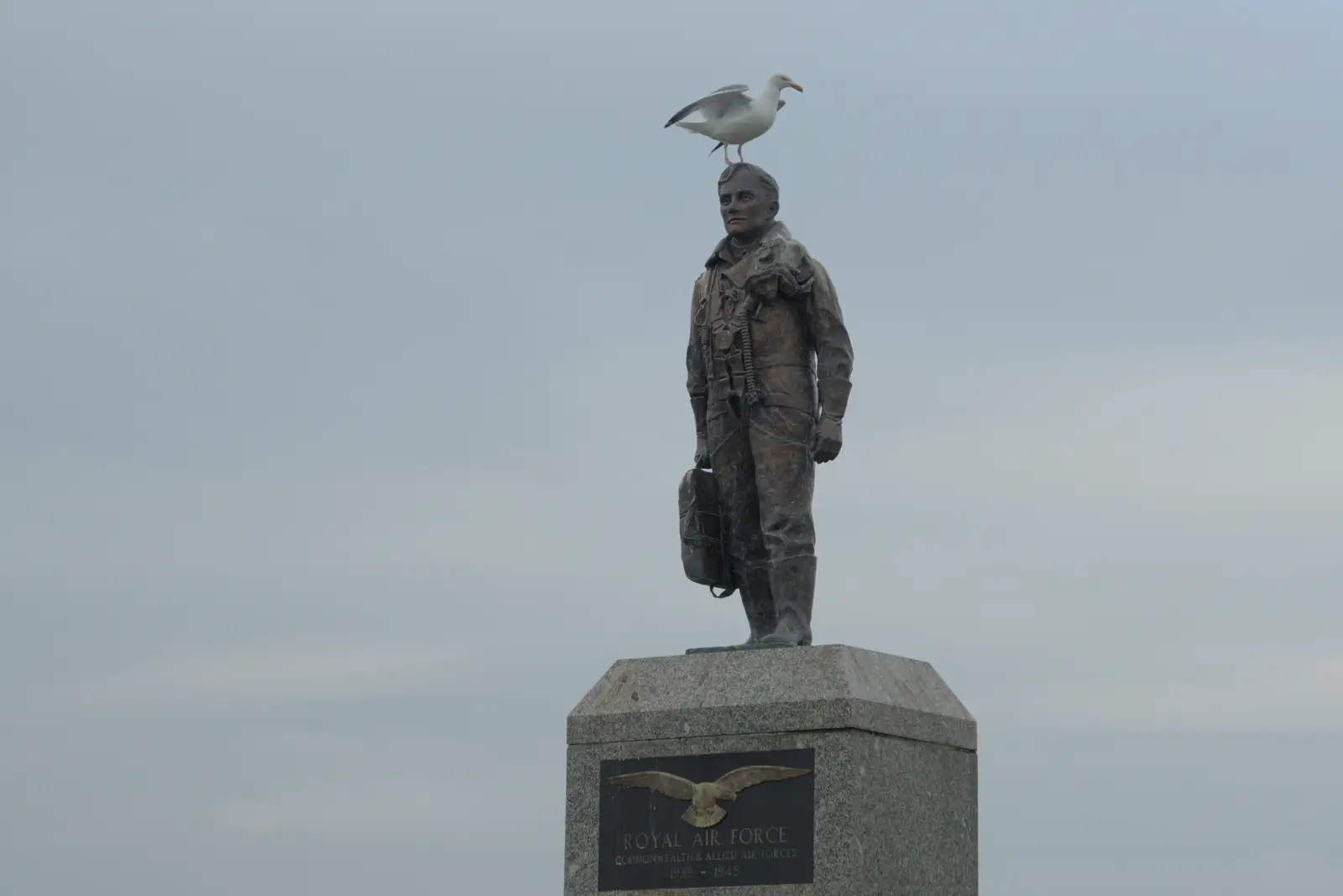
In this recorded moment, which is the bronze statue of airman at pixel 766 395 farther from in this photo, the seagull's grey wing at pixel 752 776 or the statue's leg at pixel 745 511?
the seagull's grey wing at pixel 752 776

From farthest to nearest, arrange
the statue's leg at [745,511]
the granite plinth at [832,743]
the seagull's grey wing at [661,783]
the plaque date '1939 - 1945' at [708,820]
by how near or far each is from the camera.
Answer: the statue's leg at [745,511]
the seagull's grey wing at [661,783]
the plaque date '1939 - 1945' at [708,820]
the granite plinth at [832,743]

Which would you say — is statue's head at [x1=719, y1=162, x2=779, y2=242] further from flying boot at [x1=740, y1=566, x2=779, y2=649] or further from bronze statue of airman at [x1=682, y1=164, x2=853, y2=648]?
flying boot at [x1=740, y1=566, x2=779, y2=649]

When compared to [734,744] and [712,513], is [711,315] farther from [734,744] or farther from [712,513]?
[734,744]

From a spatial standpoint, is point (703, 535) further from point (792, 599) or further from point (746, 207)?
point (746, 207)

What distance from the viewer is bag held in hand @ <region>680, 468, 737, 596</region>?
45.0 ft

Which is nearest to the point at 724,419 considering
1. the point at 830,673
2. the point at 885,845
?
the point at 830,673

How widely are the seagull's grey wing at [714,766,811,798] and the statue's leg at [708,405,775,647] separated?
1.15 meters

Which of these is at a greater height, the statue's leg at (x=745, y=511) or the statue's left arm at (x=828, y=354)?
the statue's left arm at (x=828, y=354)

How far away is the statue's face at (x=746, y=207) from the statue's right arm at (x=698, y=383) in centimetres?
42

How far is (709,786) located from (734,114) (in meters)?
3.96

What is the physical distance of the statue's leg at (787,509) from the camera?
13.2 meters

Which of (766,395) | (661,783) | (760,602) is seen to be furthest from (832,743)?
(766,395)

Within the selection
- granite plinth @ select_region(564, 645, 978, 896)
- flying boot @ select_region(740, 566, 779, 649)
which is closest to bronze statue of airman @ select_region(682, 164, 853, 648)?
flying boot @ select_region(740, 566, 779, 649)

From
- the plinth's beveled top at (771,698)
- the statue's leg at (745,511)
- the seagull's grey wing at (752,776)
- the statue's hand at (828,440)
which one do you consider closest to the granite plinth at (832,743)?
the plinth's beveled top at (771,698)
